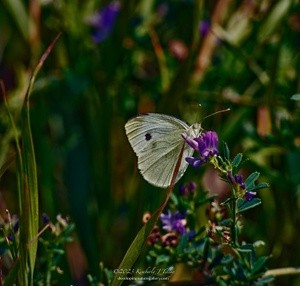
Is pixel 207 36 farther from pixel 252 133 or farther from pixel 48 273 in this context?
pixel 48 273

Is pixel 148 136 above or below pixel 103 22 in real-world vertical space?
below

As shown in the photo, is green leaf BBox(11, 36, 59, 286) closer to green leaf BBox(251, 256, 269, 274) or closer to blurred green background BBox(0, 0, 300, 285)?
green leaf BBox(251, 256, 269, 274)

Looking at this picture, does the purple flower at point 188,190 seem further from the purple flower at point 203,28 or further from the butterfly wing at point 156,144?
the purple flower at point 203,28

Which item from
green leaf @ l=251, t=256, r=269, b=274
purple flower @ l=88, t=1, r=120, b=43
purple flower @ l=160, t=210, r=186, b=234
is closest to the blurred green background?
purple flower @ l=88, t=1, r=120, b=43

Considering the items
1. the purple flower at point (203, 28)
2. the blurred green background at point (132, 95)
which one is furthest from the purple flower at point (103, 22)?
the purple flower at point (203, 28)

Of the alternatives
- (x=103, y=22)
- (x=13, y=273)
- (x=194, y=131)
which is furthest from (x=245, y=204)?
(x=103, y=22)

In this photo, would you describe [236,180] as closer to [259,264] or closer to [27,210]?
[259,264]

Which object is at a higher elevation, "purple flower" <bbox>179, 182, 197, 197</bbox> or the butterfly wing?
the butterfly wing
